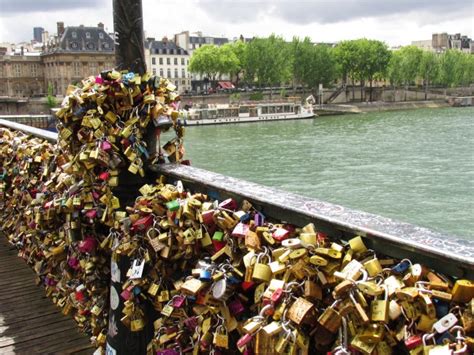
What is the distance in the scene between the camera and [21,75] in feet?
283

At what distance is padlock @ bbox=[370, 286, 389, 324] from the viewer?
1338 mm

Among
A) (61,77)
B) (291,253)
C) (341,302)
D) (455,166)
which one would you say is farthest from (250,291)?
(61,77)

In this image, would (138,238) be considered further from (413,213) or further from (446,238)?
(413,213)

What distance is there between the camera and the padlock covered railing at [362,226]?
1.30 m

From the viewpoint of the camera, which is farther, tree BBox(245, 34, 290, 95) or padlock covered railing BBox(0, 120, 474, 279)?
tree BBox(245, 34, 290, 95)

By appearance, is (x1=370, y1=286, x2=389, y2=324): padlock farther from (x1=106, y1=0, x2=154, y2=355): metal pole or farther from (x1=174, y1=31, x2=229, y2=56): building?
(x1=174, y1=31, x2=229, y2=56): building

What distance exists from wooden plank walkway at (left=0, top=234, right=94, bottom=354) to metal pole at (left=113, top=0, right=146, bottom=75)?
1.54m

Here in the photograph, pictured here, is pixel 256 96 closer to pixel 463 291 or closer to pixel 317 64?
pixel 317 64

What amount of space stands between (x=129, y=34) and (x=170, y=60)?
9224cm

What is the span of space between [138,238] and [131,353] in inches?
21.5

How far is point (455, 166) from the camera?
2514 centimetres

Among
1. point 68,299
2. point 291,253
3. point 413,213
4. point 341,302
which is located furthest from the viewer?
point 413,213

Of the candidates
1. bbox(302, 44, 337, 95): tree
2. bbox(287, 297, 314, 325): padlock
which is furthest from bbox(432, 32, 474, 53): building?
bbox(287, 297, 314, 325): padlock

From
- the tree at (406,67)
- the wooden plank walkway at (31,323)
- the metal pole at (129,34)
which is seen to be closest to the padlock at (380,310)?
the metal pole at (129,34)
